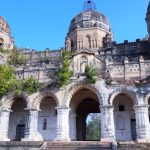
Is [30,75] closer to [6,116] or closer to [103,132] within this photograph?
[6,116]

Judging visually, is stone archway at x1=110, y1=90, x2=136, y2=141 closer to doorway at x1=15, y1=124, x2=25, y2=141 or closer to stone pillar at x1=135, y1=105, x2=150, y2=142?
stone pillar at x1=135, y1=105, x2=150, y2=142

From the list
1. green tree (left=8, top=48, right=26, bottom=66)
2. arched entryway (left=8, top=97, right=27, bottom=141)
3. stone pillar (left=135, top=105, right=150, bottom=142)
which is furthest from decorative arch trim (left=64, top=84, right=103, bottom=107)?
green tree (left=8, top=48, right=26, bottom=66)

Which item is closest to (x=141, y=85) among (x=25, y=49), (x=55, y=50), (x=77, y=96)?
(x=77, y=96)

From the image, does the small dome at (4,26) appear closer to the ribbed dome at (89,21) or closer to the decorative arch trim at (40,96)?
the ribbed dome at (89,21)

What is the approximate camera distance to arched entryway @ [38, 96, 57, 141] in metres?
22.1

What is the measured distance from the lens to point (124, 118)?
70.9ft

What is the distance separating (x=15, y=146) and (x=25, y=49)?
20412mm

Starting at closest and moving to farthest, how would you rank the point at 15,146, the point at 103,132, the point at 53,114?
1. the point at 15,146
2. the point at 103,132
3. the point at 53,114

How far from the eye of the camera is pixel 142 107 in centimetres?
1939

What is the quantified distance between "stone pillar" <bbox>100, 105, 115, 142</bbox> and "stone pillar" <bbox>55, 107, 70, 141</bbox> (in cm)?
275

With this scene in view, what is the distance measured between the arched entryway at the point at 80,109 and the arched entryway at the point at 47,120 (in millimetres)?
1557

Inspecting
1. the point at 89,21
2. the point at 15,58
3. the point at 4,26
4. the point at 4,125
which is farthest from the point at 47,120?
the point at 89,21

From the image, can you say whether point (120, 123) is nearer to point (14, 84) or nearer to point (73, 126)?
point (73, 126)

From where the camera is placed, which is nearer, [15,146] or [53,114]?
[15,146]
